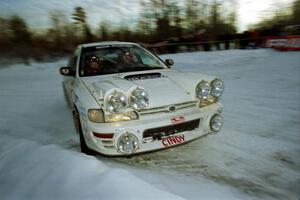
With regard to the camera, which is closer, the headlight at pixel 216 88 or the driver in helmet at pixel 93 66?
the headlight at pixel 216 88

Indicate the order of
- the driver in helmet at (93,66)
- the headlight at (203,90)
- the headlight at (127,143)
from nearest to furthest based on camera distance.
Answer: the headlight at (127,143) → the headlight at (203,90) → the driver in helmet at (93,66)

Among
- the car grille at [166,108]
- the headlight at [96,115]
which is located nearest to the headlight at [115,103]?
the headlight at [96,115]

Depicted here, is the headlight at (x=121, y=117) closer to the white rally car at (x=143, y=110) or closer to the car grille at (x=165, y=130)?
the white rally car at (x=143, y=110)

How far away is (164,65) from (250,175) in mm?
2264

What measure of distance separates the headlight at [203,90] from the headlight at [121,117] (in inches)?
32.4

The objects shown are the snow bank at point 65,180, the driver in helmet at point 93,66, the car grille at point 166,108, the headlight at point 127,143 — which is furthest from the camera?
the driver in helmet at point 93,66

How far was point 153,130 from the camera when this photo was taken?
318 centimetres

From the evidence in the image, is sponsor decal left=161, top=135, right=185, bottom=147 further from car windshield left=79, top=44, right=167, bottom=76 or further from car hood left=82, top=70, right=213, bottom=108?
car windshield left=79, top=44, right=167, bottom=76

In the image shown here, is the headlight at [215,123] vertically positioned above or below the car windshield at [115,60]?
below

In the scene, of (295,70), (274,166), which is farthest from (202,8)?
(274,166)

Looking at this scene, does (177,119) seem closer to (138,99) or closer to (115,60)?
(138,99)

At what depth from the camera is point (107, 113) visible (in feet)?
10.2

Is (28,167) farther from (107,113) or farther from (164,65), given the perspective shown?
(164,65)

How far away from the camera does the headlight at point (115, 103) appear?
3.10 meters
